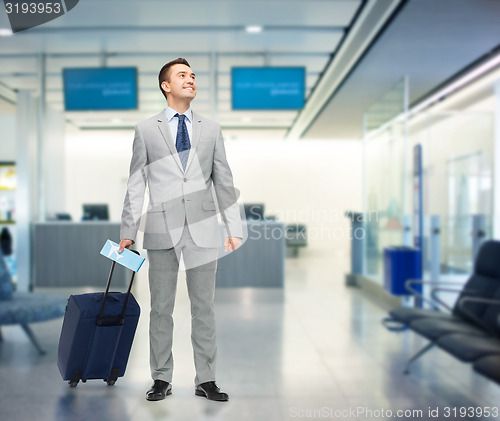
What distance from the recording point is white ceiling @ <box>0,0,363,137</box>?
1207 mm

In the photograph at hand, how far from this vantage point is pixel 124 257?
0.79 m

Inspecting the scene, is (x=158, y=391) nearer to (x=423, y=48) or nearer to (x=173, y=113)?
(x=173, y=113)

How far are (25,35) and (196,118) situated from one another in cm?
44

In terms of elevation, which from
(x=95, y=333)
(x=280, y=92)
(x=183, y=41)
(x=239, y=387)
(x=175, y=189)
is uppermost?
(x=280, y=92)

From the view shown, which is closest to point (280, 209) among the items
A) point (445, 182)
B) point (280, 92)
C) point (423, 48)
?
point (280, 92)

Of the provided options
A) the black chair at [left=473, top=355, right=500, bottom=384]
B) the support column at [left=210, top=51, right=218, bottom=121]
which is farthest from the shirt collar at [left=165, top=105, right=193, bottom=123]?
the black chair at [left=473, top=355, right=500, bottom=384]

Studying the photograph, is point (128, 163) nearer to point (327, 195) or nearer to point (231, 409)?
point (231, 409)

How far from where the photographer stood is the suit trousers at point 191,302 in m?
0.81

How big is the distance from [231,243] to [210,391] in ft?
1.01

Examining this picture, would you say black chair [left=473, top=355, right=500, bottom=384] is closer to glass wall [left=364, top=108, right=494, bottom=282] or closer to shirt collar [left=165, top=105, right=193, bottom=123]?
shirt collar [left=165, top=105, right=193, bottom=123]

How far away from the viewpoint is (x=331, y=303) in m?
7.39

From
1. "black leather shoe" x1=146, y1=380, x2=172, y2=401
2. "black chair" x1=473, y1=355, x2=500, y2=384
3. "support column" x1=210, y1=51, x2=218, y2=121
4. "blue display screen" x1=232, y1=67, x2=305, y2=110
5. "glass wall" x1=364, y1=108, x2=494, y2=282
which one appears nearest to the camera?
"black leather shoe" x1=146, y1=380, x2=172, y2=401

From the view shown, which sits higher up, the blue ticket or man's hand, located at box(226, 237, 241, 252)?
man's hand, located at box(226, 237, 241, 252)

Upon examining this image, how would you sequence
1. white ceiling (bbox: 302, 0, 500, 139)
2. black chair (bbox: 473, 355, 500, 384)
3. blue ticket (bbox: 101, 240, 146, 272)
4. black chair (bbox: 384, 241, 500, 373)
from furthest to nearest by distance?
white ceiling (bbox: 302, 0, 500, 139) < black chair (bbox: 384, 241, 500, 373) < black chair (bbox: 473, 355, 500, 384) < blue ticket (bbox: 101, 240, 146, 272)
